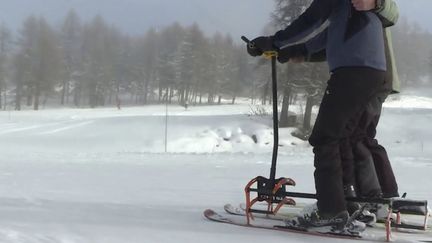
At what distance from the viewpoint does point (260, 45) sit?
3307 mm

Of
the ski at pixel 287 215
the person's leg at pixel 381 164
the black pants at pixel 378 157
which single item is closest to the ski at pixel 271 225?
the ski at pixel 287 215

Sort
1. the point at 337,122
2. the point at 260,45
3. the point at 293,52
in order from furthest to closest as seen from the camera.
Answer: the point at 293,52 < the point at 260,45 < the point at 337,122

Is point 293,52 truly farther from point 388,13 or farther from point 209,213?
point 209,213

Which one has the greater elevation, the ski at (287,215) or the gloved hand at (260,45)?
the gloved hand at (260,45)

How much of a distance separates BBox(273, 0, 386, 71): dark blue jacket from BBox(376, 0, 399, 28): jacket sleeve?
0.16ft

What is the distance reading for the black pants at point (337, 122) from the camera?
9.36 ft

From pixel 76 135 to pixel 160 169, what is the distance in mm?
19590

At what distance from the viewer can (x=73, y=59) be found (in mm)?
65438

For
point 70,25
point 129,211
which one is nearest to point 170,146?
point 129,211

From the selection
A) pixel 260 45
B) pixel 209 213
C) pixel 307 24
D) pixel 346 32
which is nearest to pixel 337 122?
pixel 346 32

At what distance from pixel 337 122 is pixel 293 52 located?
2.74 ft

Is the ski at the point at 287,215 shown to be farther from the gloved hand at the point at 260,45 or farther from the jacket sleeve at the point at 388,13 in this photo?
the jacket sleeve at the point at 388,13

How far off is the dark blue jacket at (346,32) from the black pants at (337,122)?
0.06 m

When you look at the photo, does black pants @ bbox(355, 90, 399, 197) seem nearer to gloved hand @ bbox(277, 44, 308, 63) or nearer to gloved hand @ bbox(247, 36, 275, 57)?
gloved hand @ bbox(277, 44, 308, 63)
